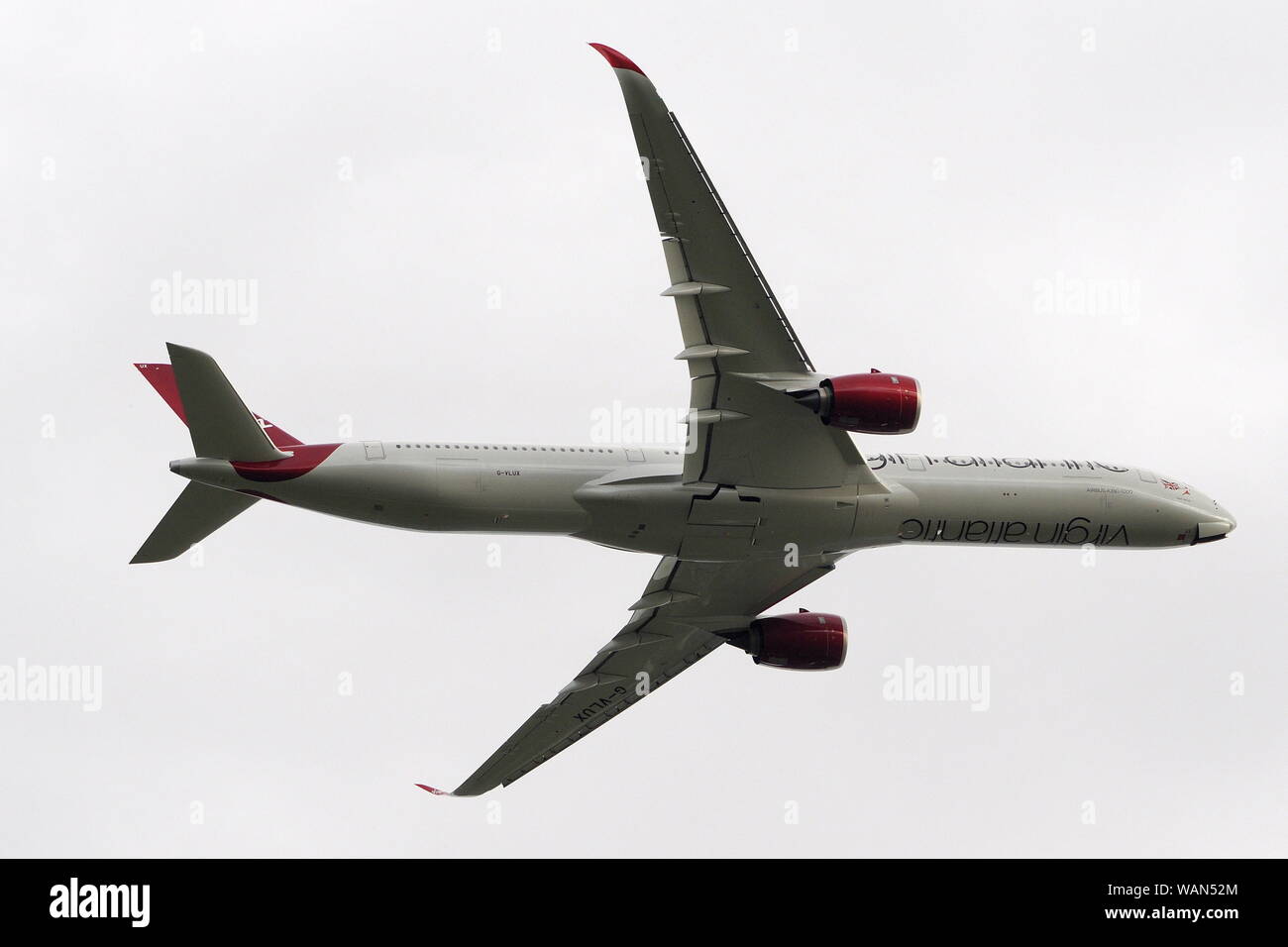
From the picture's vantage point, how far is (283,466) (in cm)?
3200

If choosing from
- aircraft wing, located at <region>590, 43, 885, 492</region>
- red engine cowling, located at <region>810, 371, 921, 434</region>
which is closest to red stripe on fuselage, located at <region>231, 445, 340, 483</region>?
aircraft wing, located at <region>590, 43, 885, 492</region>

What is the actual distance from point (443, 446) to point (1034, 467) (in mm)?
14120

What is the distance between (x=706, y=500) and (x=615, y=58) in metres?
10.6

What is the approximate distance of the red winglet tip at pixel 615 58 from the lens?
27203 millimetres

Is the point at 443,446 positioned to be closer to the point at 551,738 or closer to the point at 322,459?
the point at 322,459

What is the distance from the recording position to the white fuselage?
3259cm

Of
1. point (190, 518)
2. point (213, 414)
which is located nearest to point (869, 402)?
point (213, 414)

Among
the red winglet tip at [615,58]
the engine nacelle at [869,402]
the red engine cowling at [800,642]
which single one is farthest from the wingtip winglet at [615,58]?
the red engine cowling at [800,642]

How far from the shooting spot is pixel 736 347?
31.8 m

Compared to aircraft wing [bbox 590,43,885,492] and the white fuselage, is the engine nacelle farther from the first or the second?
the white fuselage

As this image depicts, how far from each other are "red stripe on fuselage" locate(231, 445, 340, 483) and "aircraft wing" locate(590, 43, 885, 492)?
8019mm
